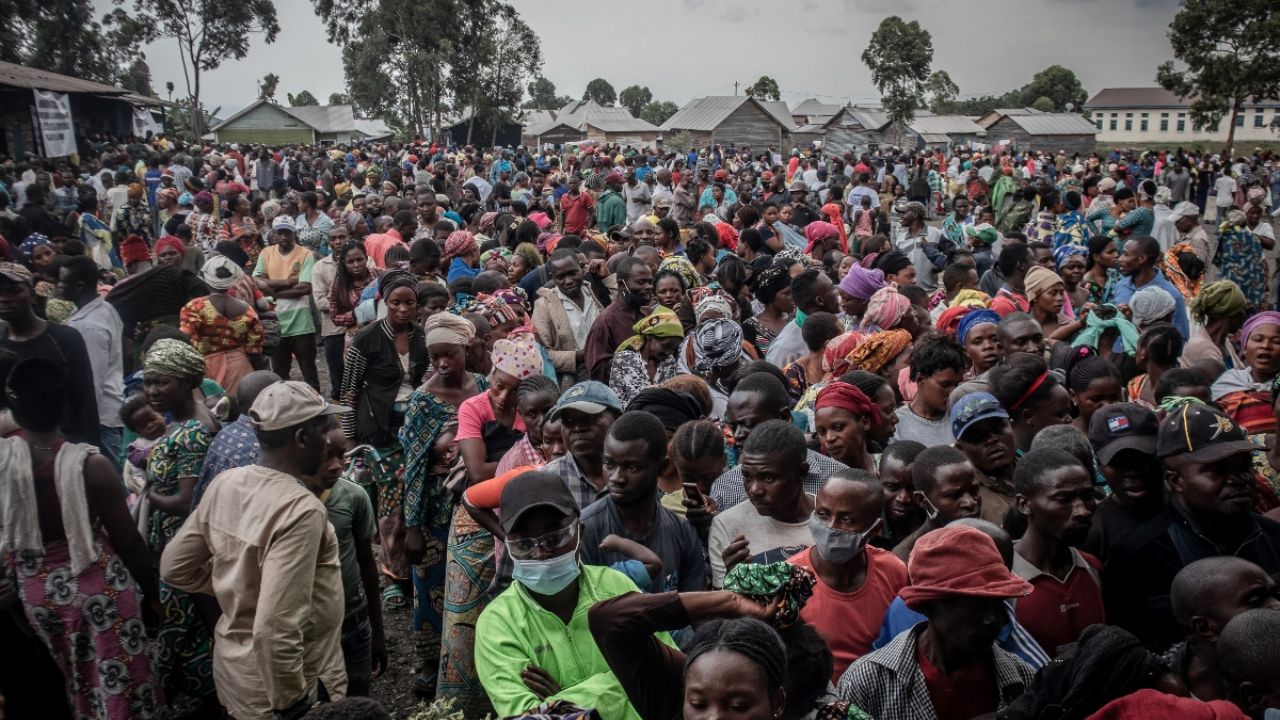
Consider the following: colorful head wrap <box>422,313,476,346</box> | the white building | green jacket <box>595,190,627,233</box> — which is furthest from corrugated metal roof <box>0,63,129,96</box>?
the white building

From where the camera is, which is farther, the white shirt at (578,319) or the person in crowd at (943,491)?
the white shirt at (578,319)

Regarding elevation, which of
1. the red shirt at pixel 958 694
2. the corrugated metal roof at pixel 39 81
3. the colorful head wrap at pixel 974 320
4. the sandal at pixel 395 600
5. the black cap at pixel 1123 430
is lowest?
the sandal at pixel 395 600

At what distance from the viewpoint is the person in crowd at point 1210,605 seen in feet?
9.18

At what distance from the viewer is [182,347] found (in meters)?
4.62

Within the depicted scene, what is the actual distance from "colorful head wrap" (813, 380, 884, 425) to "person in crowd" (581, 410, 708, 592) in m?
1.11

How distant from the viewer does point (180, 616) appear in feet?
13.4

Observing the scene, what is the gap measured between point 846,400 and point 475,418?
180 centimetres

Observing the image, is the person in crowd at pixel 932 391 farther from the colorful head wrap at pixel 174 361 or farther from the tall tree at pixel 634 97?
the tall tree at pixel 634 97

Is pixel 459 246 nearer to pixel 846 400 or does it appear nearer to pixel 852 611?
pixel 846 400

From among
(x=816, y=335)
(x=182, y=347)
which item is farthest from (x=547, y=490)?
(x=816, y=335)

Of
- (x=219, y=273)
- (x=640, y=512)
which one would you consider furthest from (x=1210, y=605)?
(x=219, y=273)

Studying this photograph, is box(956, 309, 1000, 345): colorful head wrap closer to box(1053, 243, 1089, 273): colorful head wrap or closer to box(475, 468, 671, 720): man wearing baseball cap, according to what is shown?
box(1053, 243, 1089, 273): colorful head wrap

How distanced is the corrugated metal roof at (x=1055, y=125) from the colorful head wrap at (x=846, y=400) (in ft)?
197

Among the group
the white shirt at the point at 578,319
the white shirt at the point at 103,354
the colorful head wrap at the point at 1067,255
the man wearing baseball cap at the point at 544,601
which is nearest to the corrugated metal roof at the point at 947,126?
the colorful head wrap at the point at 1067,255
